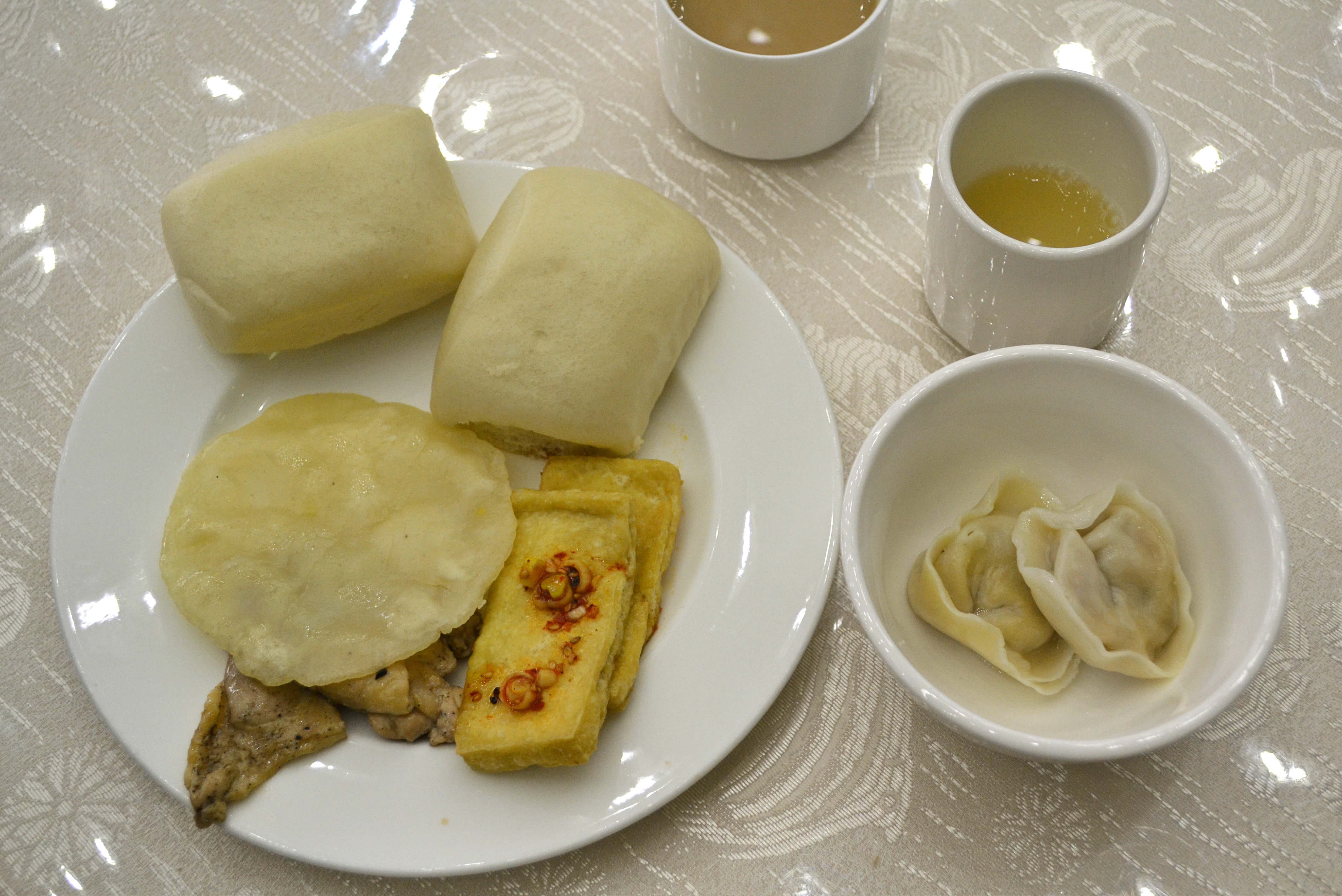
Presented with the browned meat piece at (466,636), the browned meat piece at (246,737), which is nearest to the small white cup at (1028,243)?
the browned meat piece at (466,636)

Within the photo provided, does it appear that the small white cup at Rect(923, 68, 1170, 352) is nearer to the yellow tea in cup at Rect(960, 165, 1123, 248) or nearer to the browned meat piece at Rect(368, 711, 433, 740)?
the yellow tea in cup at Rect(960, 165, 1123, 248)

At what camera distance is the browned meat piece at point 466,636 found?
0.93 m

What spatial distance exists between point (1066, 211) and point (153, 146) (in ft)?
3.26

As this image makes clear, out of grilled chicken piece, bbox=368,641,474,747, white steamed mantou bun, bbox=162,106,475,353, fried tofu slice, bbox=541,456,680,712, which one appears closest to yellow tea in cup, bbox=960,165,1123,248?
fried tofu slice, bbox=541,456,680,712

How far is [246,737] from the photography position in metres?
0.88

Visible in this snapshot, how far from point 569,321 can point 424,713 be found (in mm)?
364

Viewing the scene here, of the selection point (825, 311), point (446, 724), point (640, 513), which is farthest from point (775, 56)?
point (446, 724)

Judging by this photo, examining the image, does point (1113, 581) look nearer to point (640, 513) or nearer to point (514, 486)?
point (640, 513)

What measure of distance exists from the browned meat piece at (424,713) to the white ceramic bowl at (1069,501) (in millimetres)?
383

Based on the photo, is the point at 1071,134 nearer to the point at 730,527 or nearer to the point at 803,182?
the point at 803,182

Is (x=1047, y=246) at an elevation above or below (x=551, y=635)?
above

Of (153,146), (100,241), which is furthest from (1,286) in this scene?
(153,146)

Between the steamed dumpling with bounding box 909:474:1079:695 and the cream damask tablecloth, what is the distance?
5.5 inches

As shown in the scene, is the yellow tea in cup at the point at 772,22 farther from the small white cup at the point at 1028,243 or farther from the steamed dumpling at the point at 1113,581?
Answer: the steamed dumpling at the point at 1113,581
